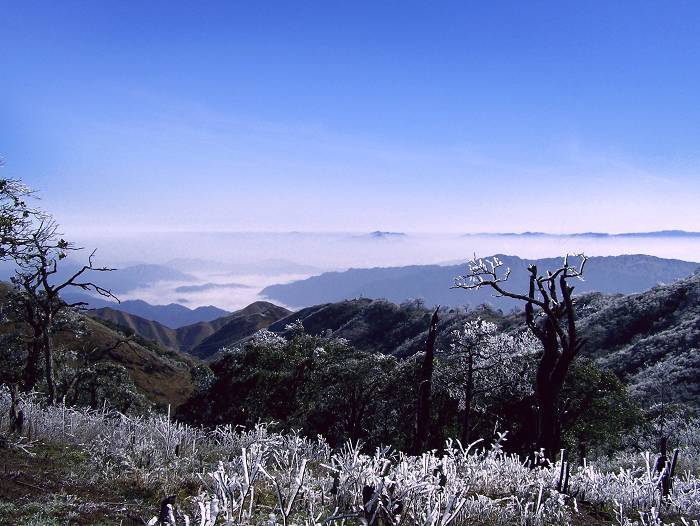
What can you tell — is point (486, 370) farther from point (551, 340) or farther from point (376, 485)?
point (376, 485)

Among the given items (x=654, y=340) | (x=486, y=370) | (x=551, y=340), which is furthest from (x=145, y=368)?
(x=551, y=340)

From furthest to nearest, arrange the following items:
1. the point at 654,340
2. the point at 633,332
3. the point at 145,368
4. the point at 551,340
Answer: the point at 145,368 < the point at 633,332 < the point at 654,340 < the point at 551,340

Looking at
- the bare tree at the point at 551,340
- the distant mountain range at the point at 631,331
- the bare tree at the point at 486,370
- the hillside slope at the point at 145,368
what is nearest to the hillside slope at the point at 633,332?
the distant mountain range at the point at 631,331

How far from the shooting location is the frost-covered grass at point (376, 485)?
208 inches

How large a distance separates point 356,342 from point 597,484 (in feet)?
340

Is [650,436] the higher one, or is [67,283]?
[67,283]

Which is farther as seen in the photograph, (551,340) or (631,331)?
(631,331)

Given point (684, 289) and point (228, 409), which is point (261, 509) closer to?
point (228, 409)

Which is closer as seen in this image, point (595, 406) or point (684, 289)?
point (595, 406)

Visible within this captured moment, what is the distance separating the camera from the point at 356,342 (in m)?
110

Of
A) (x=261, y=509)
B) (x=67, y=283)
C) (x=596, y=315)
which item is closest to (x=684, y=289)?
(x=596, y=315)

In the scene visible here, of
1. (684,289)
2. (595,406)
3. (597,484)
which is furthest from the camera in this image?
(684,289)

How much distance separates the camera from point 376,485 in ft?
16.7

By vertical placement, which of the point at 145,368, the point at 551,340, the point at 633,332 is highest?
the point at 551,340
